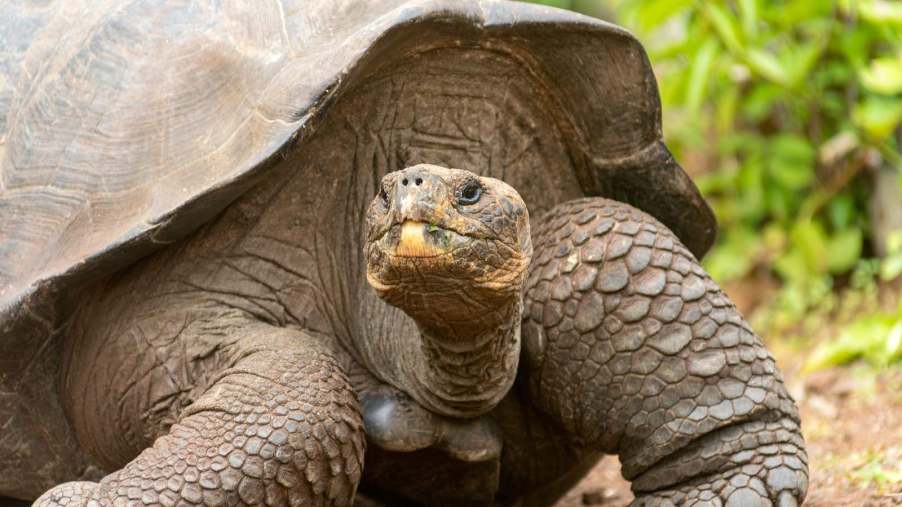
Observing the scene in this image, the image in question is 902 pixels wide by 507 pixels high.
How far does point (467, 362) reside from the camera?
3.21 m

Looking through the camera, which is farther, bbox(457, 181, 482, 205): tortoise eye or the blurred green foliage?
the blurred green foliage

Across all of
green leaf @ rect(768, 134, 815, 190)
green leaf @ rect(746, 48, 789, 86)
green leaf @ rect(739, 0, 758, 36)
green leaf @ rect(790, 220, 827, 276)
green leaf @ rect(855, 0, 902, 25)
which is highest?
green leaf @ rect(739, 0, 758, 36)

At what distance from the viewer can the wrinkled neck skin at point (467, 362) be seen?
10.1 feet

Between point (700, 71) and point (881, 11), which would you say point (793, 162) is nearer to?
point (700, 71)

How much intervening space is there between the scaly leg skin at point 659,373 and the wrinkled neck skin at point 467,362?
8.1 inches

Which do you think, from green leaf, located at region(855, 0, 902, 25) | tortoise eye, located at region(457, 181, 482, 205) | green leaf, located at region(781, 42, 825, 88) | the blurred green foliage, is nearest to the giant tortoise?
tortoise eye, located at region(457, 181, 482, 205)

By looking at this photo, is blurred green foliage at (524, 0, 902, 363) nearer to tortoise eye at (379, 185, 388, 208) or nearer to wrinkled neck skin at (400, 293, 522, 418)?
wrinkled neck skin at (400, 293, 522, 418)

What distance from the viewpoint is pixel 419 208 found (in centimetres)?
272

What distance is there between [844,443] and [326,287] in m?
2.19

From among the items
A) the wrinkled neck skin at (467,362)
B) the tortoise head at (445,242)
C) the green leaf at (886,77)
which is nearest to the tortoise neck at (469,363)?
the wrinkled neck skin at (467,362)

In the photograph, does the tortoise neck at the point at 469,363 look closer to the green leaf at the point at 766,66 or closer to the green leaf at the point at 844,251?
the green leaf at the point at 766,66

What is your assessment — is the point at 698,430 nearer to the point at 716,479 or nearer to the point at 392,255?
the point at 716,479

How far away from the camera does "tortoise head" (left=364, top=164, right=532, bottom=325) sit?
9.00 feet

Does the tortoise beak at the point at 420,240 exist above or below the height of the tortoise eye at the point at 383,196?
below
